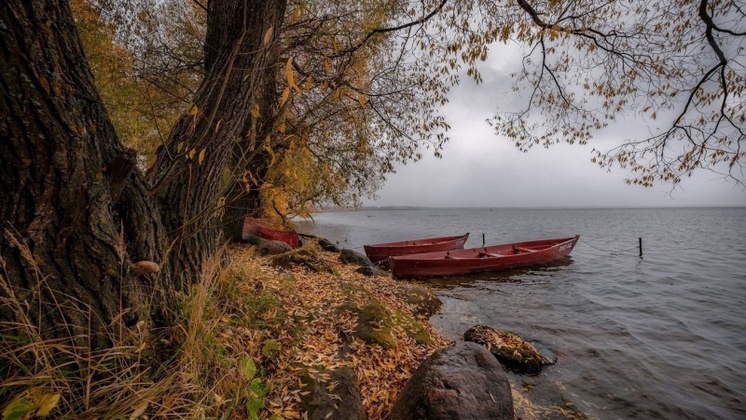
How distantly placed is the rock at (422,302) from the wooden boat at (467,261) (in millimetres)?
3674

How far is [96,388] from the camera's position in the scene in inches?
72.9

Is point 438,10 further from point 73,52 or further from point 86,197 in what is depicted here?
point 86,197

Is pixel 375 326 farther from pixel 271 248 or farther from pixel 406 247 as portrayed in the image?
pixel 406 247

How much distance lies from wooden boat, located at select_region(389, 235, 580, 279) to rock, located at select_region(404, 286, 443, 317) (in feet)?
12.1

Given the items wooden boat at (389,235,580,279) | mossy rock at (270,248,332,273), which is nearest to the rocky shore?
mossy rock at (270,248,332,273)

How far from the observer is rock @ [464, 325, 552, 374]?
17.8 ft

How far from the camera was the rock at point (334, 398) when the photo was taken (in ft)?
8.95

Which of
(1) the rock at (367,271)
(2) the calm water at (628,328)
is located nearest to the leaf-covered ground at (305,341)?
(2) the calm water at (628,328)

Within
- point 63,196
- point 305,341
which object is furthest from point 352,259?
point 63,196

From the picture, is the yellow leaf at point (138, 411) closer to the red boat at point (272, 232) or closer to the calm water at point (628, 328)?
the calm water at point (628, 328)

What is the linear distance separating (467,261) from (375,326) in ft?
30.9

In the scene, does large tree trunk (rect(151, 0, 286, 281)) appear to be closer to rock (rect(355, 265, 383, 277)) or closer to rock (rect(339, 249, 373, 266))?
rock (rect(355, 265, 383, 277))

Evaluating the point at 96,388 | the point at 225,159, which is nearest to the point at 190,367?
the point at 96,388

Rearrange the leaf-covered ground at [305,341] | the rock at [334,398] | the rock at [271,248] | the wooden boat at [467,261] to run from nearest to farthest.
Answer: the rock at [334,398] < the leaf-covered ground at [305,341] < the rock at [271,248] < the wooden boat at [467,261]
